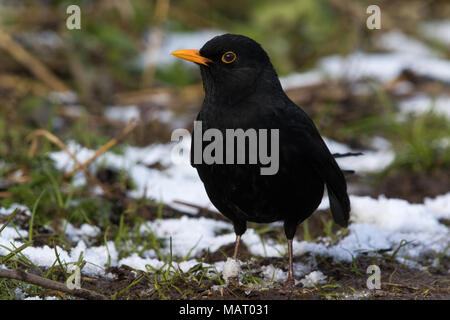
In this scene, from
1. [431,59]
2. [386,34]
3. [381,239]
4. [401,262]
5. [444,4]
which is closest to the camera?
[401,262]

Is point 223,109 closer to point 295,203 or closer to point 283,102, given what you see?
point 283,102

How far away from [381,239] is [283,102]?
136cm

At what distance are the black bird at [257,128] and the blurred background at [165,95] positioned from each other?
38.5 inches

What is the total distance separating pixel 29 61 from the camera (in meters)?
7.03

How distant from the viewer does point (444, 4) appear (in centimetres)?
1075

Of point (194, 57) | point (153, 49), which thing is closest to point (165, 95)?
point (153, 49)

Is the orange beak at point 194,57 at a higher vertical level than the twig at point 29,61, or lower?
lower

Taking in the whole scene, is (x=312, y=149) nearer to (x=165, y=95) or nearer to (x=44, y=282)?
(x=44, y=282)

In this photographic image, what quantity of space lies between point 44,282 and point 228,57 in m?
1.49

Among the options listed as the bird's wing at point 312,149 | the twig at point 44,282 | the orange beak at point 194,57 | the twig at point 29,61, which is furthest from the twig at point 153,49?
the twig at point 44,282

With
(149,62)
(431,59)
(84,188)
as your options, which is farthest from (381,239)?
(431,59)

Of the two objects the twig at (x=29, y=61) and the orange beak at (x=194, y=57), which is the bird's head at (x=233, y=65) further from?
the twig at (x=29, y=61)

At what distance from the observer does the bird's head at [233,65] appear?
10.2 feet

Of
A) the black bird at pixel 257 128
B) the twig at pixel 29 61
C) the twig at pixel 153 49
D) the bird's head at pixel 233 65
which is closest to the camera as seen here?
the black bird at pixel 257 128
